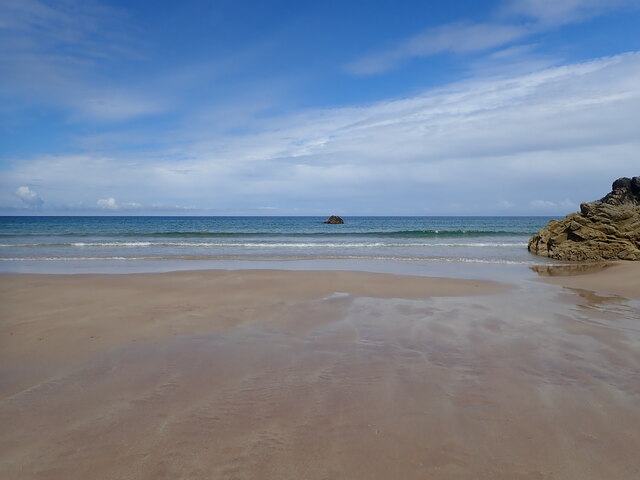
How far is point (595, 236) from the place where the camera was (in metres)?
17.6

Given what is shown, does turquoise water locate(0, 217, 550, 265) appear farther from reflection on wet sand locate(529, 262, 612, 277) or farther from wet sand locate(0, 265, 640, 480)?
wet sand locate(0, 265, 640, 480)

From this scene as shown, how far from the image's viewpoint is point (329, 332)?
5910 mm

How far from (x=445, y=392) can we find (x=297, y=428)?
150 centimetres

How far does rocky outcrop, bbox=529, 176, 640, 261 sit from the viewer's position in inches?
669

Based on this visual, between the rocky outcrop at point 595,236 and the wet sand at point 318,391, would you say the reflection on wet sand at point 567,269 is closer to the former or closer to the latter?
the rocky outcrop at point 595,236

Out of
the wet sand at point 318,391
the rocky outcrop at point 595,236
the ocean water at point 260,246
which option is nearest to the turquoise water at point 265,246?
the ocean water at point 260,246

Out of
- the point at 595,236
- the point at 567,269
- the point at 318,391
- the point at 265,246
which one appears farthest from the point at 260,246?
the point at 318,391

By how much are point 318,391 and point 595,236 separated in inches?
716

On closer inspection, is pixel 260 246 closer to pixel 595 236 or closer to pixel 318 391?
pixel 595 236

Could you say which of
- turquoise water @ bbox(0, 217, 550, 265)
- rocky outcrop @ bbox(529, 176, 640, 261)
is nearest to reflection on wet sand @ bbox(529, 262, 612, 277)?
turquoise water @ bbox(0, 217, 550, 265)

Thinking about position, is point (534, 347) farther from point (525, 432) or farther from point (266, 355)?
point (266, 355)

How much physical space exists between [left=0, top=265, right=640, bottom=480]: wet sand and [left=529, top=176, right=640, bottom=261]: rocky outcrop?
36.2 ft

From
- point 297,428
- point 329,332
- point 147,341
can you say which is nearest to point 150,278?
point 147,341

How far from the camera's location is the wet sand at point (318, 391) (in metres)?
2.75
